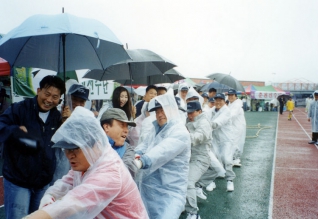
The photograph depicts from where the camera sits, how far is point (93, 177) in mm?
1500

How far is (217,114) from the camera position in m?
6.10

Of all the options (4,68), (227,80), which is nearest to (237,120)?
(227,80)

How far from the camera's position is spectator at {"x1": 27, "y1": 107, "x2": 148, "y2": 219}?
→ 1.43 meters

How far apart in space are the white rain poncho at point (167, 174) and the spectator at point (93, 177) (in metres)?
0.92

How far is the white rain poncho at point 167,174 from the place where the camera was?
8.64ft

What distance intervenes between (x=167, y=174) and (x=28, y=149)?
4.00 ft

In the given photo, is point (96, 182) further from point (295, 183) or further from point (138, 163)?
point (295, 183)

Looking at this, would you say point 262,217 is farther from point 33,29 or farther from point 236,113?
point 33,29

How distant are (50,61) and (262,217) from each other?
3811 millimetres

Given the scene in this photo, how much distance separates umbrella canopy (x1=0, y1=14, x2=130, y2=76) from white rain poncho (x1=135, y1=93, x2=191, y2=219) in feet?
3.86

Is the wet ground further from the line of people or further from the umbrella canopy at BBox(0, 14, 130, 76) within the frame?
the umbrella canopy at BBox(0, 14, 130, 76)

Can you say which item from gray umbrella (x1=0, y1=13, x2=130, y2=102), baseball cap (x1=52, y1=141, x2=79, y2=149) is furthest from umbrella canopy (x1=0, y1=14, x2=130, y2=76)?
baseball cap (x1=52, y1=141, x2=79, y2=149)

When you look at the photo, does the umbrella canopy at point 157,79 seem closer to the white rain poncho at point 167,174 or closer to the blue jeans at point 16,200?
the white rain poncho at point 167,174

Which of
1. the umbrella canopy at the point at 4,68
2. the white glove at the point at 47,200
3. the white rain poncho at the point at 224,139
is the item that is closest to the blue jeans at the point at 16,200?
the white glove at the point at 47,200
